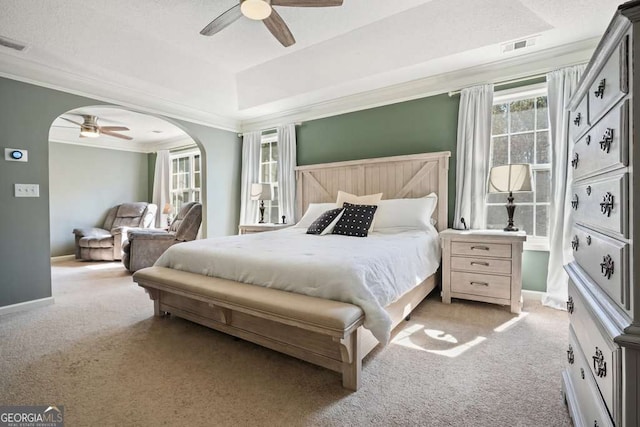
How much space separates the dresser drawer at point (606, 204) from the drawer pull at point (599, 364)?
1.32ft

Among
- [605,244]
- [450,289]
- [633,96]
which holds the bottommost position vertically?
[450,289]

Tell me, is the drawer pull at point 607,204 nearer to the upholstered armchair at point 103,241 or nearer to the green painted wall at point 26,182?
the green painted wall at point 26,182

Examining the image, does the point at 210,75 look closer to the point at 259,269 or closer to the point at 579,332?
the point at 259,269

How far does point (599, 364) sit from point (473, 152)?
2.72 m

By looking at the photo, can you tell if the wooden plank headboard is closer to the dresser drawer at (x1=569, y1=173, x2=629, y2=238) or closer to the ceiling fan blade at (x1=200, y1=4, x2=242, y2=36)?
the dresser drawer at (x1=569, y1=173, x2=629, y2=238)

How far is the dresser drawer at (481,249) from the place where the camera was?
8.89 ft

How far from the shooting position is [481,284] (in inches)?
111

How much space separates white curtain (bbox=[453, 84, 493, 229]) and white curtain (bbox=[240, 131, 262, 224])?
3.27 metres

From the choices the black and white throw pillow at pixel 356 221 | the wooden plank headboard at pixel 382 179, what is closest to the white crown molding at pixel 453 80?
the wooden plank headboard at pixel 382 179

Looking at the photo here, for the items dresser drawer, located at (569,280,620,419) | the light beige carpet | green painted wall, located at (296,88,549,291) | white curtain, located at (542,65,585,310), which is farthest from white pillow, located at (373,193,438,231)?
dresser drawer, located at (569,280,620,419)

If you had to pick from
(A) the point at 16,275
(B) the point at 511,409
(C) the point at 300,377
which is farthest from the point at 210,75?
(B) the point at 511,409

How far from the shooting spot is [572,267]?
57.2 inches

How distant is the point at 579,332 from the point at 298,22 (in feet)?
10.2

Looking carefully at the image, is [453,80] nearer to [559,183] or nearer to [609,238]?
[559,183]
